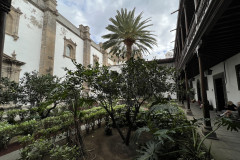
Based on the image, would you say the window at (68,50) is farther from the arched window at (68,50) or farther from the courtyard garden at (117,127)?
the courtyard garden at (117,127)

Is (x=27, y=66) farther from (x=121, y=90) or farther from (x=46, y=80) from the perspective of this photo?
(x=121, y=90)

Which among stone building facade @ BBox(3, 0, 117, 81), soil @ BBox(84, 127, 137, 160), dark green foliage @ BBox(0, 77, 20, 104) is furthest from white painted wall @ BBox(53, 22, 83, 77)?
soil @ BBox(84, 127, 137, 160)

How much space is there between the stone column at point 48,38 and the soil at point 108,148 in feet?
39.0

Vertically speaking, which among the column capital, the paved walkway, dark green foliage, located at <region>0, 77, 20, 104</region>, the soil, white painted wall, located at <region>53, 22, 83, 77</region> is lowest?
the soil

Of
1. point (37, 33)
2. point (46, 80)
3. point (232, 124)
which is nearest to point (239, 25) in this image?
point (232, 124)

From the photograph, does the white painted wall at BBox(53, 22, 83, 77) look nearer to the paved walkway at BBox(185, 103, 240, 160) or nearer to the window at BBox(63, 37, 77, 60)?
the window at BBox(63, 37, 77, 60)

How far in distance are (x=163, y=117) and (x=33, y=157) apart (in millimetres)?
4073

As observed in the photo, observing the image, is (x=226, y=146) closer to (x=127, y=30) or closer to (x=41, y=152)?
(x=41, y=152)

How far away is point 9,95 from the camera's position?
6.68 metres

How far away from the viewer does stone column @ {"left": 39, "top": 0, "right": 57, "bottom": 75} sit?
13.2 meters

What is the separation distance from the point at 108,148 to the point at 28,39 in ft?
46.2

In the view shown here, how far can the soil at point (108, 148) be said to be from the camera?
130 inches

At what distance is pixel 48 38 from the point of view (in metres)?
13.8

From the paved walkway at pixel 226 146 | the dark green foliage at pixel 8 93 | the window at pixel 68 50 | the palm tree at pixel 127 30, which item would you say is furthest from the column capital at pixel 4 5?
the window at pixel 68 50
